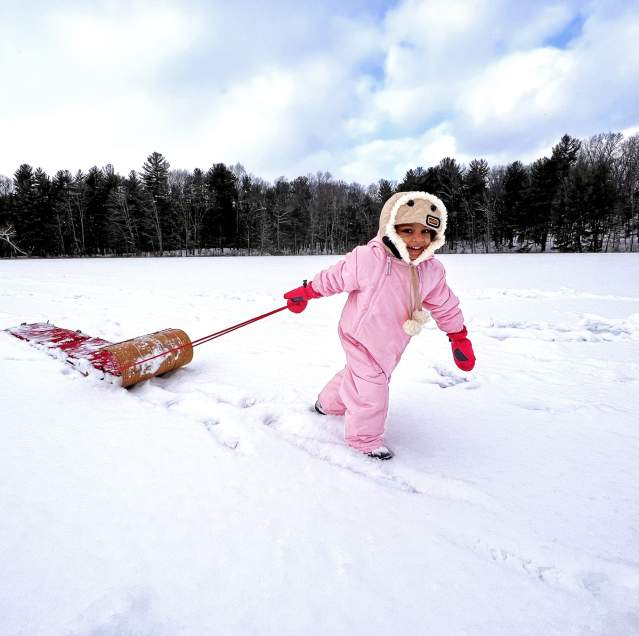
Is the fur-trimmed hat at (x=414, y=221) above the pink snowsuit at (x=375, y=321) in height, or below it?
above

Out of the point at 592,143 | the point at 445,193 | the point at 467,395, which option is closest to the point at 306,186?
the point at 445,193

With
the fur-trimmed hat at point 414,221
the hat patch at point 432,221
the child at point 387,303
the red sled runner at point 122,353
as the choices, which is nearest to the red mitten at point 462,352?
the child at point 387,303

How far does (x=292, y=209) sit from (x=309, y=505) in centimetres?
4088

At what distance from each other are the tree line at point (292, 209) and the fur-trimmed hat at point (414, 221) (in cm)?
3455

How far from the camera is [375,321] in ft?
7.11

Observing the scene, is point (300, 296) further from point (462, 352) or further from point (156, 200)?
point (156, 200)

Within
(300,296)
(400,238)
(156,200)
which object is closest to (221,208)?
(156,200)

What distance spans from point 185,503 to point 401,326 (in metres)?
1.53

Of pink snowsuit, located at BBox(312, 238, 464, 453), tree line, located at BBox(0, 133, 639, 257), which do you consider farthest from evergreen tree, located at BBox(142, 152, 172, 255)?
pink snowsuit, located at BBox(312, 238, 464, 453)

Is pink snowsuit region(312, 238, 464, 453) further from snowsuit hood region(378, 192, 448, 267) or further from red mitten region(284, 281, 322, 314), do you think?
red mitten region(284, 281, 322, 314)

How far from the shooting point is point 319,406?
269 centimetres

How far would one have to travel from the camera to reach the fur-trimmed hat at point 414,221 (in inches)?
80.0

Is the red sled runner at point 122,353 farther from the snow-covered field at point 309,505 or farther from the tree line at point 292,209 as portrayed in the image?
the tree line at point 292,209

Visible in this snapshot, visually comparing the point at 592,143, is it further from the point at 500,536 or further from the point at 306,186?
the point at 500,536
